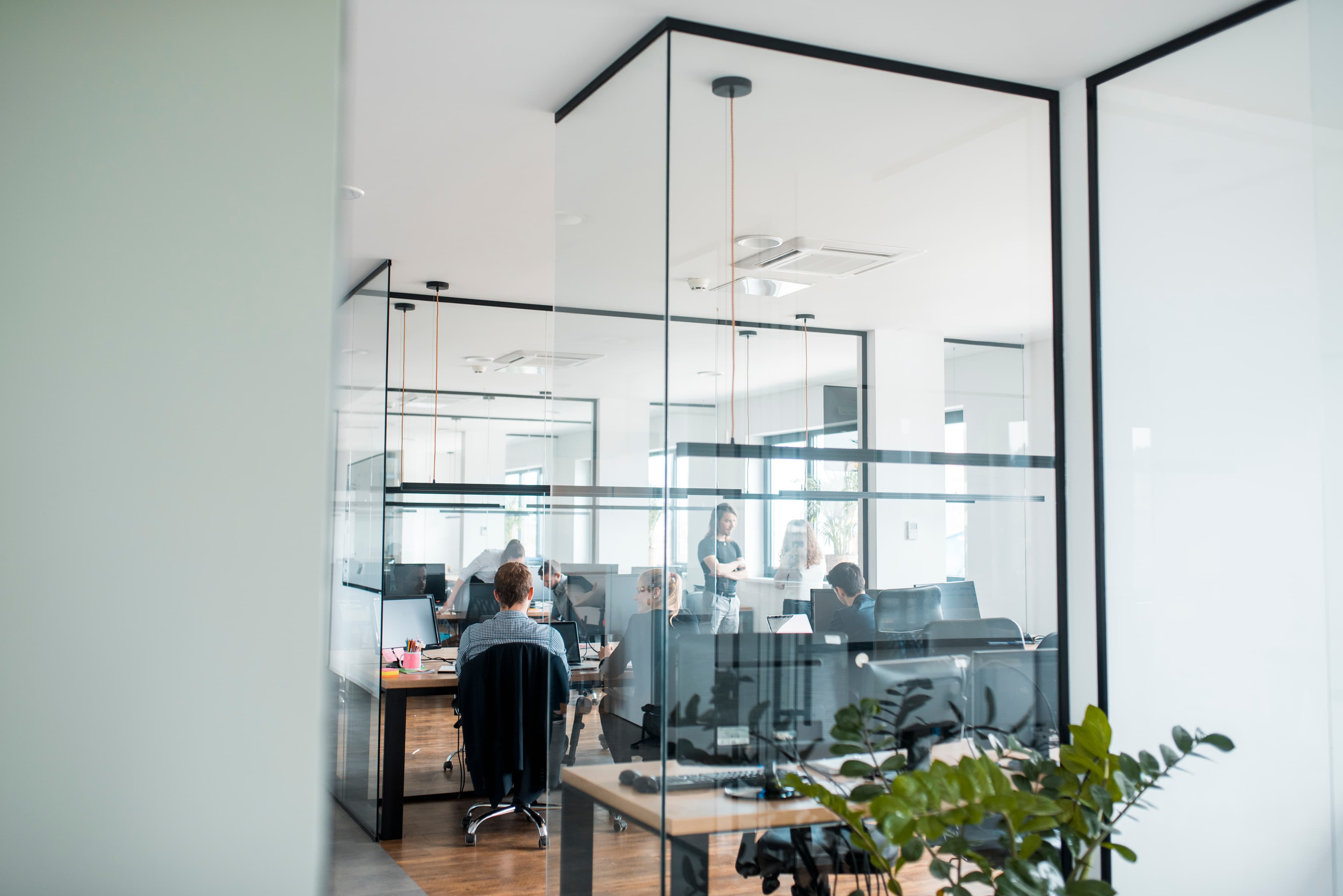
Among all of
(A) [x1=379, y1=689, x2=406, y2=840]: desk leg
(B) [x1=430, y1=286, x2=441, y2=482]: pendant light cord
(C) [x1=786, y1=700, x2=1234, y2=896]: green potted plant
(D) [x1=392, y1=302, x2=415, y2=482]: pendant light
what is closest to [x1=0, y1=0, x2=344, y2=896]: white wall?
(C) [x1=786, y1=700, x2=1234, y2=896]: green potted plant

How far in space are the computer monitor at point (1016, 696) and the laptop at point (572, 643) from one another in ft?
4.07

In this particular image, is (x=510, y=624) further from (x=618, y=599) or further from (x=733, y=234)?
(x=733, y=234)

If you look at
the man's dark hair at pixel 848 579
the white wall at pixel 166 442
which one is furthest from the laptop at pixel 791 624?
the white wall at pixel 166 442

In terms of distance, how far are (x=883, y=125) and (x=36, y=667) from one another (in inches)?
102

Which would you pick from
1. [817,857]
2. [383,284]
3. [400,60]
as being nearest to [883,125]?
[400,60]

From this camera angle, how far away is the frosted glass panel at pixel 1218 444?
7.79ft

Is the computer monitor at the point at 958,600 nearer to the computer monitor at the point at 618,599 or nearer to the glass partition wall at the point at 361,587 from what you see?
the computer monitor at the point at 618,599

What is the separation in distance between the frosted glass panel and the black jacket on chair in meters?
2.64

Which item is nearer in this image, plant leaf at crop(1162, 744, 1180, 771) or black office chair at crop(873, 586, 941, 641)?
plant leaf at crop(1162, 744, 1180, 771)

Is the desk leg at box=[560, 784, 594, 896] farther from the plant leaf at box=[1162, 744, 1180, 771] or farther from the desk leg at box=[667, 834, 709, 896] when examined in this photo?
the plant leaf at box=[1162, 744, 1180, 771]

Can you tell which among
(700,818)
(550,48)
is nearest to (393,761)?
(700,818)

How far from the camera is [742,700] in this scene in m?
2.55

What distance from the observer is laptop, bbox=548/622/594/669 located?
3.35 m

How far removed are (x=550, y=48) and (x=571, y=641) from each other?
1950 mm
